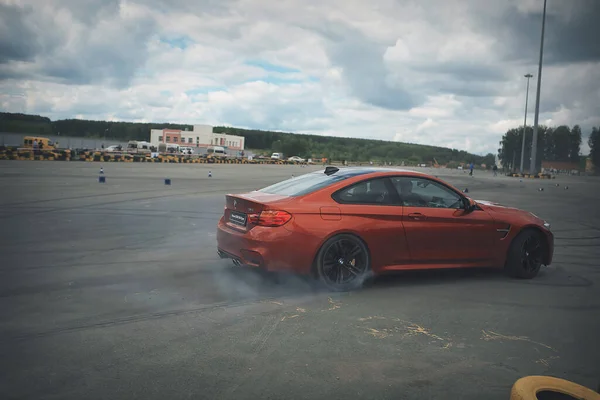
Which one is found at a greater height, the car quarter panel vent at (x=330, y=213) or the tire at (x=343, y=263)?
the car quarter panel vent at (x=330, y=213)

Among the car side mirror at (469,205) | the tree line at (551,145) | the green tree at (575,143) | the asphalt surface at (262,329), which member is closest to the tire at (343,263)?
the asphalt surface at (262,329)

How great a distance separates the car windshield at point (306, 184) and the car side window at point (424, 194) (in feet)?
1.98

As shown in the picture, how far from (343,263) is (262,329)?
5.59 ft

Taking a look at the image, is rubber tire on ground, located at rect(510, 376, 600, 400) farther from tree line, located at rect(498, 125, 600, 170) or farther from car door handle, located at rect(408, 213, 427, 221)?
tree line, located at rect(498, 125, 600, 170)

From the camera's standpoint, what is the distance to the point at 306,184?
22.1 ft

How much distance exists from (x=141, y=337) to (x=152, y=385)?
0.99 metres

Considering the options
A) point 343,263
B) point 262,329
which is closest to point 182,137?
point 343,263

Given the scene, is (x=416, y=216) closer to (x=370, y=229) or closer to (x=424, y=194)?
(x=424, y=194)

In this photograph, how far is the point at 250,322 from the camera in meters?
4.88

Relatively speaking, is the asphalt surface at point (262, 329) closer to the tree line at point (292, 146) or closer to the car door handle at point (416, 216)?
the car door handle at point (416, 216)

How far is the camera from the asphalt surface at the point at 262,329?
3588mm

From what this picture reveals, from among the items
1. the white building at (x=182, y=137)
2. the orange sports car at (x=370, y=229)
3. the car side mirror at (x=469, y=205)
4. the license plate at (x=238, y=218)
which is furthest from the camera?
the white building at (x=182, y=137)

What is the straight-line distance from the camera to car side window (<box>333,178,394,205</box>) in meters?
6.30

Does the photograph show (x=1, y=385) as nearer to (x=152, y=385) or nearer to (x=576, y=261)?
(x=152, y=385)
